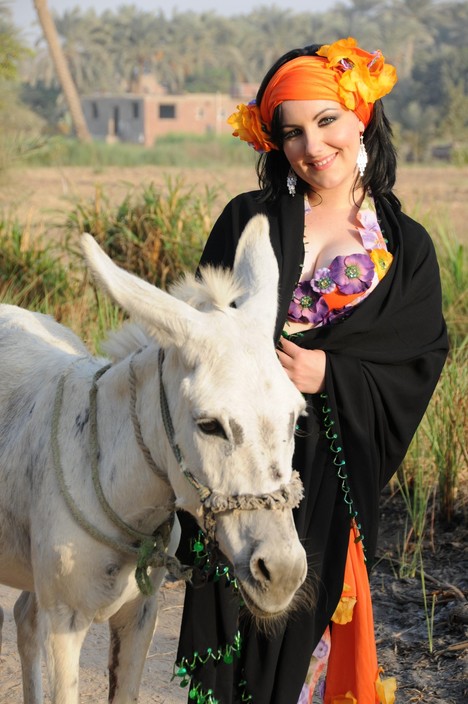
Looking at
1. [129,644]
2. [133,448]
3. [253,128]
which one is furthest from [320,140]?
[129,644]

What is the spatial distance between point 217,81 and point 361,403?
7506 centimetres

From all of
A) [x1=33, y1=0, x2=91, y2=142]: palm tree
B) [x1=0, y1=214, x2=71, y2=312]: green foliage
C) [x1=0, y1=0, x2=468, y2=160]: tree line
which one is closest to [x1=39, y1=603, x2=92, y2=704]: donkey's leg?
[x1=0, y1=214, x2=71, y2=312]: green foliage

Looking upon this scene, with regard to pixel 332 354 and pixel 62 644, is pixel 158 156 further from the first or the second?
pixel 62 644

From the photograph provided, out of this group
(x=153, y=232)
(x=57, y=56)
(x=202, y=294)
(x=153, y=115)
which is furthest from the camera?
(x=153, y=115)

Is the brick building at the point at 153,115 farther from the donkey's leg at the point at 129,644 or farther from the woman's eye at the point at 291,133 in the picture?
the donkey's leg at the point at 129,644

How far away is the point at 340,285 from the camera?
9.81ft

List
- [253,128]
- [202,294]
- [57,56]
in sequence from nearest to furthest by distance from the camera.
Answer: [202,294]
[253,128]
[57,56]

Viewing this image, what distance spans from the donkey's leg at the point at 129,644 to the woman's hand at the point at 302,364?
81 centimetres

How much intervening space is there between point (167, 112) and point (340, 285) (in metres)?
61.9

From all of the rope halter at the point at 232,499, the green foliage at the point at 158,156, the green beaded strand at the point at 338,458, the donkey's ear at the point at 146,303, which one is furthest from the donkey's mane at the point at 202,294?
the green foliage at the point at 158,156

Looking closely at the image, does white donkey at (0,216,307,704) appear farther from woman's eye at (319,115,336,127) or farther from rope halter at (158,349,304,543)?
woman's eye at (319,115,336,127)

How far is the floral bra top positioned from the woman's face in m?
0.22

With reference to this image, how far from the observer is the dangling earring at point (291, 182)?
3205 mm

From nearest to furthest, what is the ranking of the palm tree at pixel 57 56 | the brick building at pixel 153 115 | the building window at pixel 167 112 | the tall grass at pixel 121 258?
the tall grass at pixel 121 258, the palm tree at pixel 57 56, the brick building at pixel 153 115, the building window at pixel 167 112
